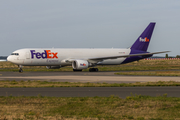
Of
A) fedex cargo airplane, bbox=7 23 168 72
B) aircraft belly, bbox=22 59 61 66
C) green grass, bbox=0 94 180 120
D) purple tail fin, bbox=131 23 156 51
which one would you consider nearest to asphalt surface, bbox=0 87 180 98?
green grass, bbox=0 94 180 120

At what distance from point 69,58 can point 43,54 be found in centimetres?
450

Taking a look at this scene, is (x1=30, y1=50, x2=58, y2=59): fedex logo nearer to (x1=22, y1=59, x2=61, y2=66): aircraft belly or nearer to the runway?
(x1=22, y1=59, x2=61, y2=66): aircraft belly

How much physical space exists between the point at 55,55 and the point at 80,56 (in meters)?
4.55

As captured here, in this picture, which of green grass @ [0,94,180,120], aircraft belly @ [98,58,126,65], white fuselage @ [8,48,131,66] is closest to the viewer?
green grass @ [0,94,180,120]

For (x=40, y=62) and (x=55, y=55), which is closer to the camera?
(x=40, y=62)

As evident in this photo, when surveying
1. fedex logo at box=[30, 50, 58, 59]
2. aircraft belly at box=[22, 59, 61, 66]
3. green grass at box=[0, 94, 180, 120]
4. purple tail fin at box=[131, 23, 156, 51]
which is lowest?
green grass at box=[0, 94, 180, 120]

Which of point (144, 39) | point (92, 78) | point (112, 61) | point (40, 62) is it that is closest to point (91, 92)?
point (92, 78)

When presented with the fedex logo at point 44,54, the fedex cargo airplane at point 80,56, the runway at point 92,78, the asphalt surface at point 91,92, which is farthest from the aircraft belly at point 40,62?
the asphalt surface at point 91,92

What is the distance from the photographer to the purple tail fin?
1916 inches

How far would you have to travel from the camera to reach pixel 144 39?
48.8 meters

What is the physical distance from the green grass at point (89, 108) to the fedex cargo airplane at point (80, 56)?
1106 inches

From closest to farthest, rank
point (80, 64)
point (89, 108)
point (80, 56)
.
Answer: point (89, 108), point (80, 64), point (80, 56)

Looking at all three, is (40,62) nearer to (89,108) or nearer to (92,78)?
(92,78)

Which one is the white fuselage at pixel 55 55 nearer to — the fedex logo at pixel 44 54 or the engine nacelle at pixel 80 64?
the fedex logo at pixel 44 54
